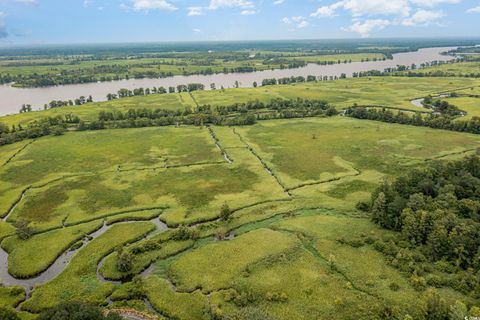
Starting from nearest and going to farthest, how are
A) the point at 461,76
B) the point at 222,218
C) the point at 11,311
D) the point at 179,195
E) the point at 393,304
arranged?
the point at 11,311, the point at 393,304, the point at 222,218, the point at 179,195, the point at 461,76

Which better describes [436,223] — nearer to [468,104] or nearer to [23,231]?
[23,231]

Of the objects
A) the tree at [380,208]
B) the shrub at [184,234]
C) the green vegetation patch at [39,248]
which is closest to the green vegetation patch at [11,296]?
the green vegetation patch at [39,248]

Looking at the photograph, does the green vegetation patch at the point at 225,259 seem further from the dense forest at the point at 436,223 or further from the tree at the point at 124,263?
the dense forest at the point at 436,223

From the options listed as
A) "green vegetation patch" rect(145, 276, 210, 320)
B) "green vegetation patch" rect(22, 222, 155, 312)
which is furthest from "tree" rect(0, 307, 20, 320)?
"green vegetation patch" rect(145, 276, 210, 320)

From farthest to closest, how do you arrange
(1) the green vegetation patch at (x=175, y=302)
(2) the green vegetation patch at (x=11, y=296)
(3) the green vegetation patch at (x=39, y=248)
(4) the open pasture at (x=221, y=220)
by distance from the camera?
(3) the green vegetation patch at (x=39, y=248), (4) the open pasture at (x=221, y=220), (2) the green vegetation patch at (x=11, y=296), (1) the green vegetation patch at (x=175, y=302)

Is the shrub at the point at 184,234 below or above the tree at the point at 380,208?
below

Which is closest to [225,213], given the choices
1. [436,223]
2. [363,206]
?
[363,206]

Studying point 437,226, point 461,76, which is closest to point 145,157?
point 437,226

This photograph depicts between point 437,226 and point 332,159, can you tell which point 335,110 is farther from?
point 437,226
